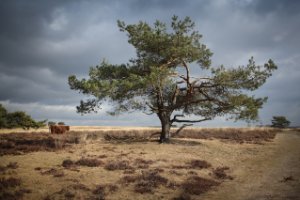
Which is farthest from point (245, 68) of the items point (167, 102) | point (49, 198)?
point (49, 198)

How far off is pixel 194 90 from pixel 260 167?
13521mm

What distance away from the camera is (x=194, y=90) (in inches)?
1225

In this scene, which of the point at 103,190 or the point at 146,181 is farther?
the point at 146,181

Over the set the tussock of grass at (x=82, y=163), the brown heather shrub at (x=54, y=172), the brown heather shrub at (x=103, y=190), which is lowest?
the brown heather shrub at (x=103, y=190)

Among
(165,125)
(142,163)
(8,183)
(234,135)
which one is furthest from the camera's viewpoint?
(234,135)

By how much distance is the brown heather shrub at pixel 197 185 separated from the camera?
12.7 metres

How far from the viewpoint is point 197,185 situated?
1367 cm

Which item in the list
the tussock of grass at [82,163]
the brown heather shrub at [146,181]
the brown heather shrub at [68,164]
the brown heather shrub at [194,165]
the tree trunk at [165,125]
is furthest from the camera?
the tree trunk at [165,125]

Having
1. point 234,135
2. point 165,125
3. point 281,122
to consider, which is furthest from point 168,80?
point 281,122

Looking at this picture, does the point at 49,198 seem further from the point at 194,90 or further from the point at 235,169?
the point at 194,90

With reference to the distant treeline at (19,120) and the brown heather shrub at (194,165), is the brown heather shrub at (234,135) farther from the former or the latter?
the distant treeline at (19,120)

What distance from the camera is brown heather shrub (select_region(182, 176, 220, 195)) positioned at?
41.6 feet

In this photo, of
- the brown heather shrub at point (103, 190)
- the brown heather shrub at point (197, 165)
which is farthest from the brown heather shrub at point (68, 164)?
the brown heather shrub at point (197, 165)

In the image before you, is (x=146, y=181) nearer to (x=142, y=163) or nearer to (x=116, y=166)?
(x=116, y=166)
